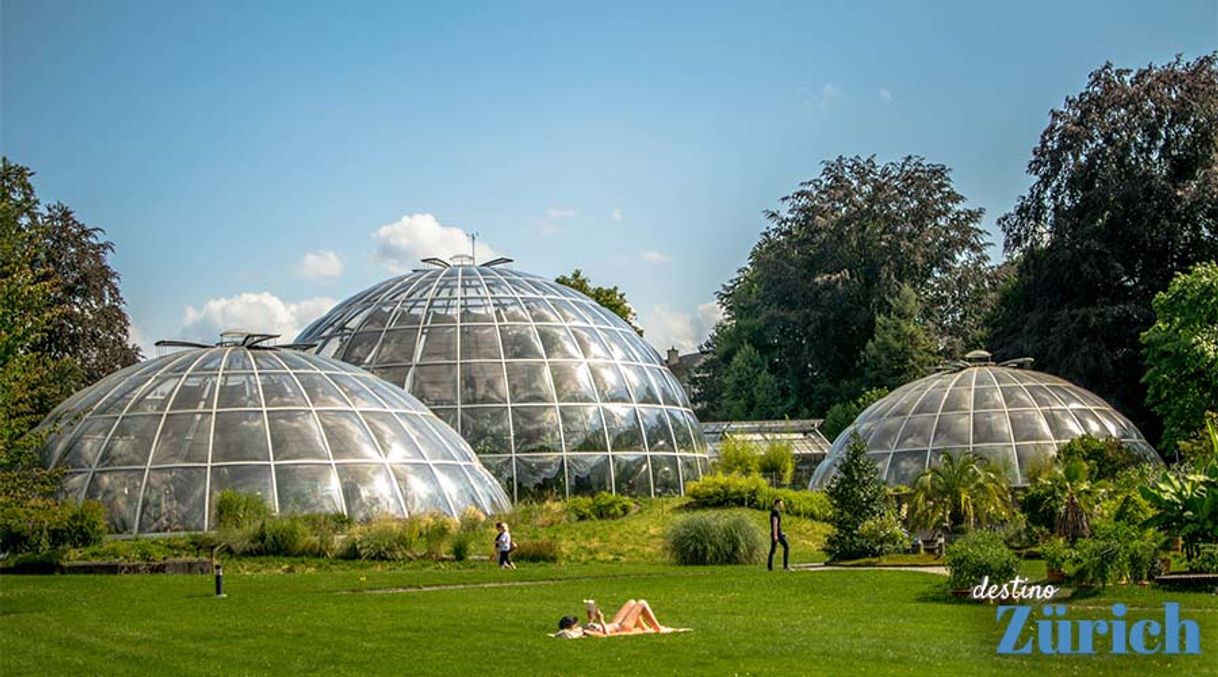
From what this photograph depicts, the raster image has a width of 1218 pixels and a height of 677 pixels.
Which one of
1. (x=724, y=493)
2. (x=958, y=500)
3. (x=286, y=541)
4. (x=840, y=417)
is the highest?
(x=840, y=417)

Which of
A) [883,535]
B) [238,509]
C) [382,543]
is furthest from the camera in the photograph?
[238,509]

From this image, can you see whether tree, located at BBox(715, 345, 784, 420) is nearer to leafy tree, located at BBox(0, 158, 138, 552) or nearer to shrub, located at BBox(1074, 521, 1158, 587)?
leafy tree, located at BBox(0, 158, 138, 552)

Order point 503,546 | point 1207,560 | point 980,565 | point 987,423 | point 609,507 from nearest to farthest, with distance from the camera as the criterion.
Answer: point 980,565 < point 1207,560 < point 503,546 < point 609,507 < point 987,423

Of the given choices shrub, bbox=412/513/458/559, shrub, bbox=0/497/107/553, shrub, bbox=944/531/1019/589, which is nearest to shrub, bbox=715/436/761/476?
shrub, bbox=412/513/458/559

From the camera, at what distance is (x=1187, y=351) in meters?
44.2

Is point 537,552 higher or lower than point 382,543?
lower

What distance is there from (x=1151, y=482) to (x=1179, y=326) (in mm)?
14076

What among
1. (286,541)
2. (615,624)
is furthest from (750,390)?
(615,624)

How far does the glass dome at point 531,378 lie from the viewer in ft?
141

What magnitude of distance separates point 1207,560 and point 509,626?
37.1ft

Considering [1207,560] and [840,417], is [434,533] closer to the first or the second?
[1207,560]

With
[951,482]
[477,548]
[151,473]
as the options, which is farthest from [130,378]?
[951,482]

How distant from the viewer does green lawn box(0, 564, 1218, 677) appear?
1552 centimetres

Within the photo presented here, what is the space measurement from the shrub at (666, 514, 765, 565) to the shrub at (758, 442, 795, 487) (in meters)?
17.3
